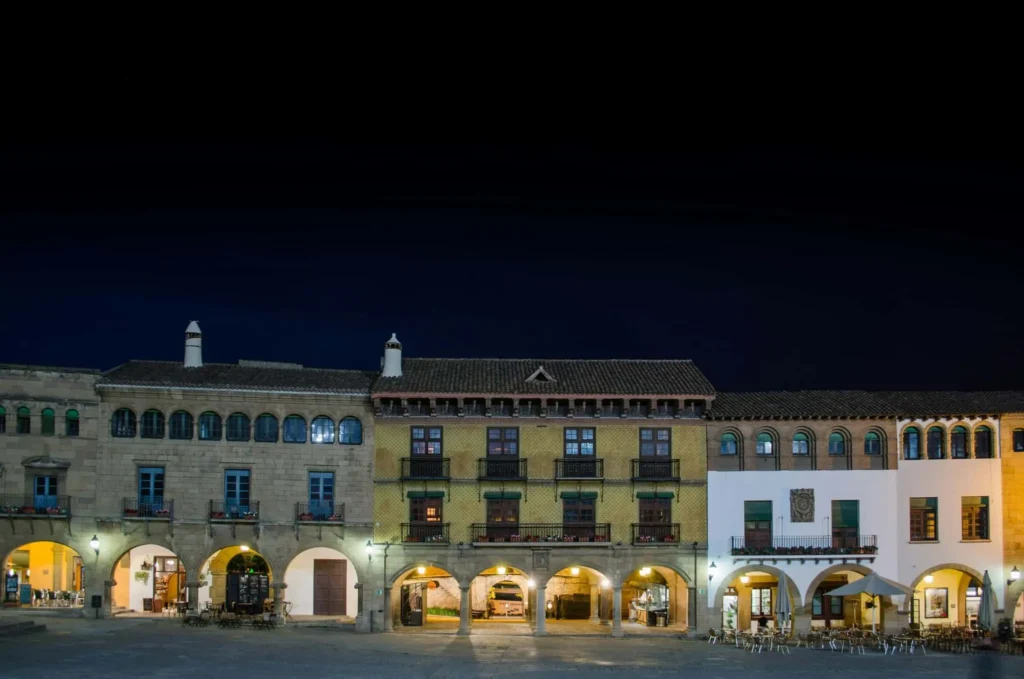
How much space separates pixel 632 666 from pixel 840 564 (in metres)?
12.2

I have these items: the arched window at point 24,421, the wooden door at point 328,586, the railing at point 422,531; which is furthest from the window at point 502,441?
the arched window at point 24,421

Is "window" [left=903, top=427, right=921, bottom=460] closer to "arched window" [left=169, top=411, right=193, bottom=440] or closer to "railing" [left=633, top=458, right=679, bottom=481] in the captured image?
"railing" [left=633, top=458, right=679, bottom=481]

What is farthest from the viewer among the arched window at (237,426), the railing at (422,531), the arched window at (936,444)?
the arched window at (936,444)

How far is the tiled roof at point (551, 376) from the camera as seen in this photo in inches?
1711

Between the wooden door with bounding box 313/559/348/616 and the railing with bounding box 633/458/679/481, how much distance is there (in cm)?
1312

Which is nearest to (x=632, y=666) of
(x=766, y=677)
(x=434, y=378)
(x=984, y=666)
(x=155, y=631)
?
(x=766, y=677)

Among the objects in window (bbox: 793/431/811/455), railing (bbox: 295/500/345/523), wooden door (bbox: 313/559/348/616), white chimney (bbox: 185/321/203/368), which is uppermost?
white chimney (bbox: 185/321/203/368)

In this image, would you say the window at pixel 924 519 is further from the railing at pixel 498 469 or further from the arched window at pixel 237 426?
the arched window at pixel 237 426

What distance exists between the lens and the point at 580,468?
143 ft

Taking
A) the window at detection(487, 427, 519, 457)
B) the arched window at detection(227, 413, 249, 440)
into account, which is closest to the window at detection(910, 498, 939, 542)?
the window at detection(487, 427, 519, 457)

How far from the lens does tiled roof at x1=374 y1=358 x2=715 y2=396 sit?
143ft

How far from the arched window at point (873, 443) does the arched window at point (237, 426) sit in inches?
1006

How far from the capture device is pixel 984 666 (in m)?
6.51

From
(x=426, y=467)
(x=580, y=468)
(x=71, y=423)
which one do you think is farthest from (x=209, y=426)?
(x=580, y=468)
